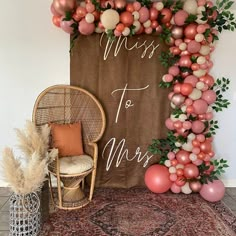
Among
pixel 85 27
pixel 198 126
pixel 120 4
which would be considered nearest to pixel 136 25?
pixel 120 4

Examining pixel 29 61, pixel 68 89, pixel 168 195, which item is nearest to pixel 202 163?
pixel 168 195

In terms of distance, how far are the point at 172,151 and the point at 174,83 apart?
2.54ft

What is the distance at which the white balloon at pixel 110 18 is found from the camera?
2.48 metres

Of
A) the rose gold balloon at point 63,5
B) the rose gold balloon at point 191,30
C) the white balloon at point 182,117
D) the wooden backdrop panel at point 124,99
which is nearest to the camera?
the rose gold balloon at point 63,5

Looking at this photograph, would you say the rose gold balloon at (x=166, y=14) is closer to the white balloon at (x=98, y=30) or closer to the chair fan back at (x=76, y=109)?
the white balloon at (x=98, y=30)

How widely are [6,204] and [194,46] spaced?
8.45ft

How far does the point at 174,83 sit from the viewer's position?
2797 mm

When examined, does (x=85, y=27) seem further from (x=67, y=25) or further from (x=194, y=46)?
(x=194, y=46)

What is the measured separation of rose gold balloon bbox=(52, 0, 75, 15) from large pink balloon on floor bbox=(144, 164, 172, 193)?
194cm

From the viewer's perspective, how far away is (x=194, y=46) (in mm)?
2582

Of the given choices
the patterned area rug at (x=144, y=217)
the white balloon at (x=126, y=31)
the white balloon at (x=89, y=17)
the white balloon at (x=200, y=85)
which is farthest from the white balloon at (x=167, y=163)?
the white balloon at (x=89, y=17)

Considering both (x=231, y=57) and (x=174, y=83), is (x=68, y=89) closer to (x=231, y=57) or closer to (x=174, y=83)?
(x=174, y=83)

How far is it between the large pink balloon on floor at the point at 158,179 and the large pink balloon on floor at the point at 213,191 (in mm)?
384

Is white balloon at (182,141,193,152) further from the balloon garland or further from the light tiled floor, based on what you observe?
the light tiled floor
